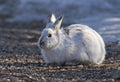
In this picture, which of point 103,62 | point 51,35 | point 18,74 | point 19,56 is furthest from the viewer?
point 19,56

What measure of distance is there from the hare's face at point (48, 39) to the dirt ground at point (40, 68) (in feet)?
1.62

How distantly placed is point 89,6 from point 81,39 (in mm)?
10534

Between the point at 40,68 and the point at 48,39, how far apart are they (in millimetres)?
659

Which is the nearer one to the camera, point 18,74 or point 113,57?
point 18,74

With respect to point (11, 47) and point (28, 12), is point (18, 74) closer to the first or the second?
point (11, 47)

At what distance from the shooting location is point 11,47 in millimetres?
14984

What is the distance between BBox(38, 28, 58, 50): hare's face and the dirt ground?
0.49 m

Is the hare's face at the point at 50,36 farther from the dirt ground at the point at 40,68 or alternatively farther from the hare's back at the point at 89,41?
the dirt ground at the point at 40,68

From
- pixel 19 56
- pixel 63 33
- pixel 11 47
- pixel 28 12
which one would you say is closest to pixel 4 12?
pixel 28 12

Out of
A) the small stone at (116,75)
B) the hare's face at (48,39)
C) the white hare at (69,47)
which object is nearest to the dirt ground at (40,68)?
the small stone at (116,75)

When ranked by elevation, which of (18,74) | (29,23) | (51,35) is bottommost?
(18,74)

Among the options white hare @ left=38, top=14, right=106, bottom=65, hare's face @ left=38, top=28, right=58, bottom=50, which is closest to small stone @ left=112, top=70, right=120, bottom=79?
white hare @ left=38, top=14, right=106, bottom=65

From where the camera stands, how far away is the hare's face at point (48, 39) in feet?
36.3

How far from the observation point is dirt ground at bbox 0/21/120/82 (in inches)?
401
